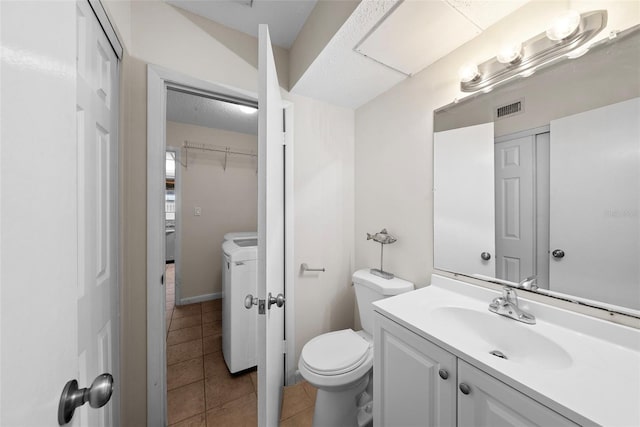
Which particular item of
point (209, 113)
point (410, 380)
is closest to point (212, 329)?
point (410, 380)

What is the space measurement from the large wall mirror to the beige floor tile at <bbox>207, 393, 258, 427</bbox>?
4.85 ft

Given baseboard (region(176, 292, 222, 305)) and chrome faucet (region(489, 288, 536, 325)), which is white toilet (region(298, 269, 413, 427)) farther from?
baseboard (region(176, 292, 222, 305))

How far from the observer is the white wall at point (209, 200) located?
289cm

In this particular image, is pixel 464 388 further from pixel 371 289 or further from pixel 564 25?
pixel 564 25

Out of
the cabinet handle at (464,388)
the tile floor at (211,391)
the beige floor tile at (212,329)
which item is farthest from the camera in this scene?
the beige floor tile at (212,329)

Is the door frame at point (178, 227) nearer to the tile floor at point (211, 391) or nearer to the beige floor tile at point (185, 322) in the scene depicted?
the beige floor tile at point (185, 322)

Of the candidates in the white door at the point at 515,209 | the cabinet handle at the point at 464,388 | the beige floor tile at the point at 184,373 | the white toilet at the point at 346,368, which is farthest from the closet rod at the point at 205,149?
the cabinet handle at the point at 464,388

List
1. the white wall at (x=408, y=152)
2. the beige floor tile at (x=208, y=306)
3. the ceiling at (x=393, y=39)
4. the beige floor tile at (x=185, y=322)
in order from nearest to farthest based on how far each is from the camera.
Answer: the ceiling at (x=393, y=39) → the white wall at (x=408, y=152) → the beige floor tile at (x=185, y=322) → the beige floor tile at (x=208, y=306)

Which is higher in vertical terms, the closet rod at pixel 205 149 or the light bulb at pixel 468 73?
the closet rod at pixel 205 149

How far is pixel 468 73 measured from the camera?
110cm

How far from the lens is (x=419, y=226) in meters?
1.37

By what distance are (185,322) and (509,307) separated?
279 centimetres

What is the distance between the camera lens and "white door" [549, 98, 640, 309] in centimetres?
73

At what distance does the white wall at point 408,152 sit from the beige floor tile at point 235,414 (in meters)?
1.18
